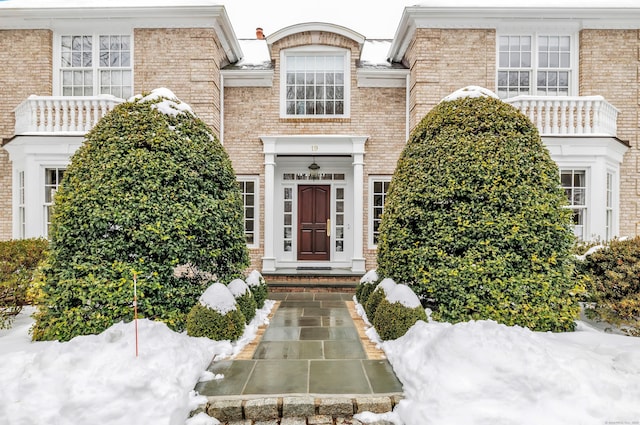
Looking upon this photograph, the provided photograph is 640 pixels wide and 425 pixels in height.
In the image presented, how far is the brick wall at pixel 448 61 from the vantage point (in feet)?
30.3

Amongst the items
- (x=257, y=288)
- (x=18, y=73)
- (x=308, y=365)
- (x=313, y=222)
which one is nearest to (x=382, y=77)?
(x=313, y=222)

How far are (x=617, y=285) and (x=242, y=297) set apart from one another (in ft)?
16.4

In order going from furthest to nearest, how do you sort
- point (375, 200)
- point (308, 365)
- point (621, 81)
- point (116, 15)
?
1. point (375, 200)
2. point (621, 81)
3. point (116, 15)
4. point (308, 365)

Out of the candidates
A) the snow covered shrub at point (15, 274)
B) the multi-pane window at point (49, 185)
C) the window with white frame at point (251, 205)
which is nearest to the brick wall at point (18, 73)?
the multi-pane window at point (49, 185)

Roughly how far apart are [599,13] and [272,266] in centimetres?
1010

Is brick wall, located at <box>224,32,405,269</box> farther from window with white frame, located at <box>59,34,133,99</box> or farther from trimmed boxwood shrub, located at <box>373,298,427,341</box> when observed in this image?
trimmed boxwood shrub, located at <box>373,298,427,341</box>

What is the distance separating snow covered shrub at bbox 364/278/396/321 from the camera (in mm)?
5201

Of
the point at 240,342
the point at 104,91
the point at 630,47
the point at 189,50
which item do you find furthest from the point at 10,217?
the point at 630,47

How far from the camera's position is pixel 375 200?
10.5m

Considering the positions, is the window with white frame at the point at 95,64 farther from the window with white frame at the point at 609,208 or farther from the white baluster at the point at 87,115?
the window with white frame at the point at 609,208

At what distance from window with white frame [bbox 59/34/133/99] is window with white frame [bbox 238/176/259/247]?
3680 millimetres

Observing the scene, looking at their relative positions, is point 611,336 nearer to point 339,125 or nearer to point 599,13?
point 339,125

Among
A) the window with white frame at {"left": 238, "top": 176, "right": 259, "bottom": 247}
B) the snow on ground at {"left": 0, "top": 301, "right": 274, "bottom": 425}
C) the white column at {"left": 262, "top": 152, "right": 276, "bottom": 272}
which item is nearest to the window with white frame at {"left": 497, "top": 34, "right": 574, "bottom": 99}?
the white column at {"left": 262, "top": 152, "right": 276, "bottom": 272}

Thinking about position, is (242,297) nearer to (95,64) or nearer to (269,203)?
(269,203)
